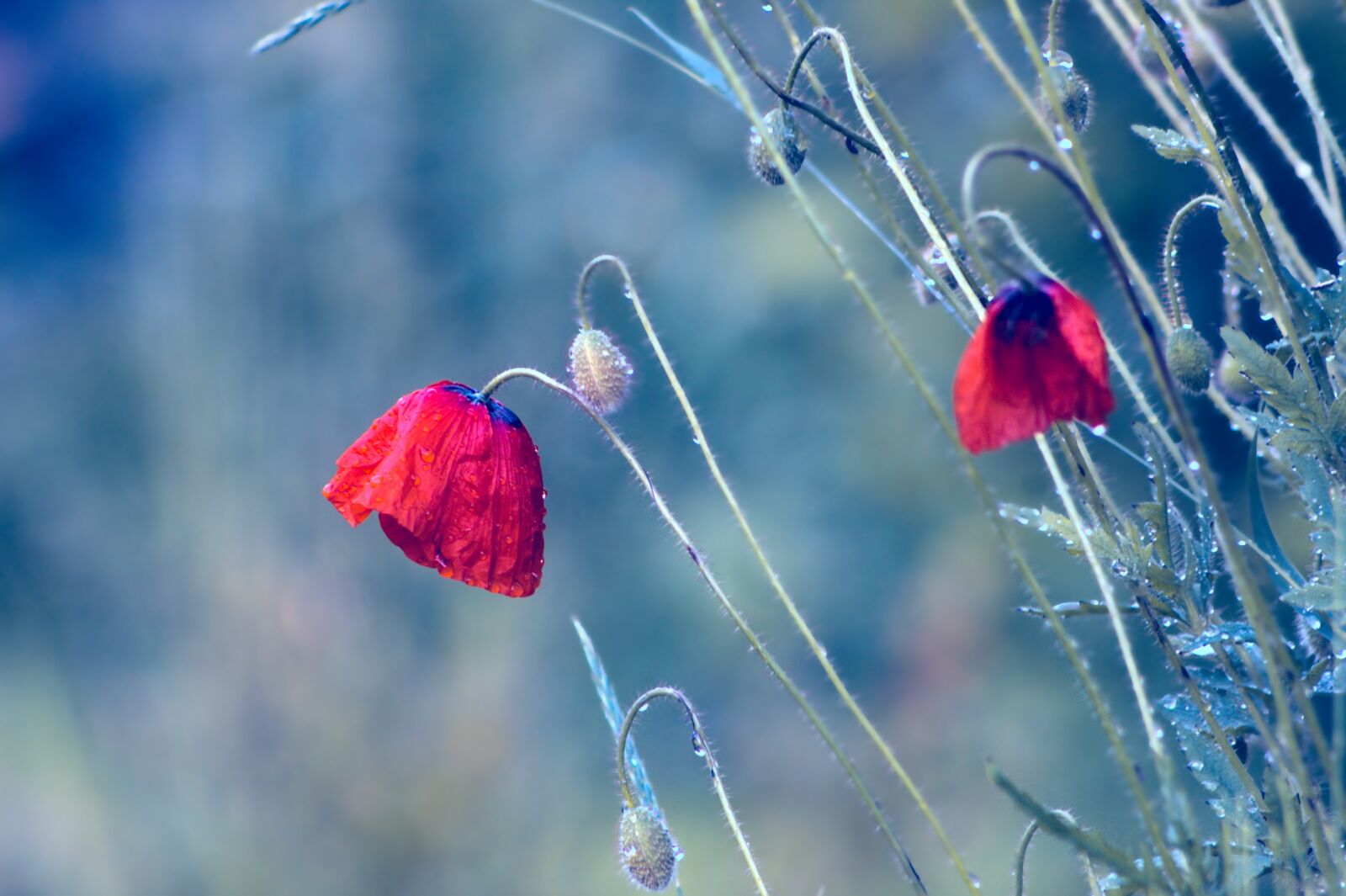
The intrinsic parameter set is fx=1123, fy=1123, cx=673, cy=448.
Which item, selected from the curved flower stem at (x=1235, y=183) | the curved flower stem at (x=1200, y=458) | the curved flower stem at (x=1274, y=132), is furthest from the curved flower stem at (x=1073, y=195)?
the curved flower stem at (x=1274, y=132)

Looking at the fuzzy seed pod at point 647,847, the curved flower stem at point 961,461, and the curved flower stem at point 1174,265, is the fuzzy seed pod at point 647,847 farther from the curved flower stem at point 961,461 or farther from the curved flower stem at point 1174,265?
the curved flower stem at point 1174,265

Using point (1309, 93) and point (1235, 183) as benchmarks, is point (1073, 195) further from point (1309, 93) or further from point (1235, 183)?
point (1309, 93)

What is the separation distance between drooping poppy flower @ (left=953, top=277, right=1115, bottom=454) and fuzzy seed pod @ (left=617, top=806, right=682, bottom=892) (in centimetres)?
30

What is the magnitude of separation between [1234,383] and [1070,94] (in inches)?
7.4

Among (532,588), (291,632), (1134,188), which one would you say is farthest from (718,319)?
(532,588)

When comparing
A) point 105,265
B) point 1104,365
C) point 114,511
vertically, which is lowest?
point 1104,365

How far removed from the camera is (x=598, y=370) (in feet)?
2.13

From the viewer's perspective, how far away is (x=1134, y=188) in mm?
2523

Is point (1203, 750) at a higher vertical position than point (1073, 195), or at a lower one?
lower

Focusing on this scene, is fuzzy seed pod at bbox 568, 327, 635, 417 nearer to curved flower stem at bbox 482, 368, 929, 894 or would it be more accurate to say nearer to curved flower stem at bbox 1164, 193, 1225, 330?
curved flower stem at bbox 482, 368, 929, 894

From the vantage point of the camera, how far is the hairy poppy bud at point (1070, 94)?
610 mm

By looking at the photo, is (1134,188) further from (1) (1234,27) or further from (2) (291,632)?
(2) (291,632)

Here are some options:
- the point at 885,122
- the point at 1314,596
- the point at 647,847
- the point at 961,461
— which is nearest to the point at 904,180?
the point at 885,122

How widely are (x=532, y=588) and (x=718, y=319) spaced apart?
91.1 inches
